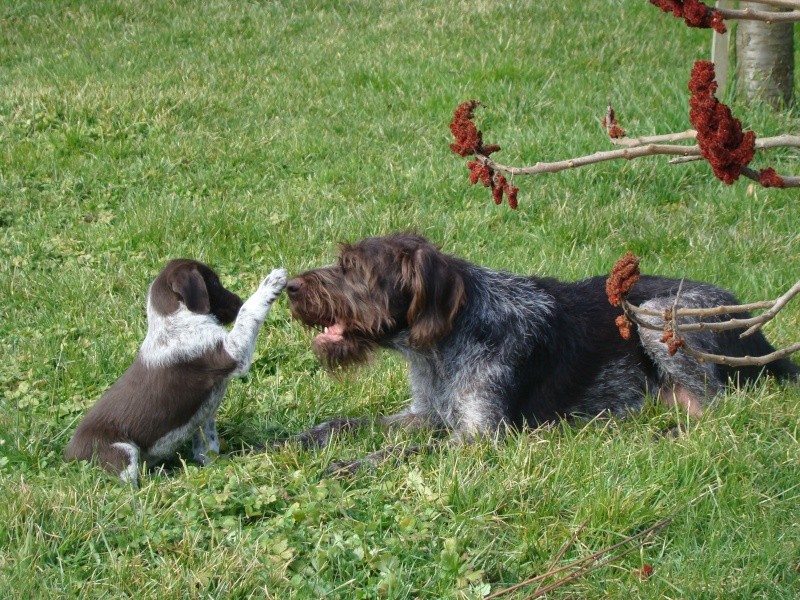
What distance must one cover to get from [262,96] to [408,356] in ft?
20.3

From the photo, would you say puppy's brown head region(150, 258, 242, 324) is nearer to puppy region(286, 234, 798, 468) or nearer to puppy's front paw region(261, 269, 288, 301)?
puppy's front paw region(261, 269, 288, 301)

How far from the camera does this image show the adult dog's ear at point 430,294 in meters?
5.12

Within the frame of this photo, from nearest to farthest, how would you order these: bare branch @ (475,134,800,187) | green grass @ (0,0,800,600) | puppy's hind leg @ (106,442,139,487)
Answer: bare branch @ (475,134,800,187)
green grass @ (0,0,800,600)
puppy's hind leg @ (106,442,139,487)

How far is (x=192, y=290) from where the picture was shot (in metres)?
5.25

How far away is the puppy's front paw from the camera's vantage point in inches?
207

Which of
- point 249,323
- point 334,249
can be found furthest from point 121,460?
point 334,249

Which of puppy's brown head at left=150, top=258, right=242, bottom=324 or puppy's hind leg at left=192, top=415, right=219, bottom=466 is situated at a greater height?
puppy's brown head at left=150, top=258, right=242, bottom=324

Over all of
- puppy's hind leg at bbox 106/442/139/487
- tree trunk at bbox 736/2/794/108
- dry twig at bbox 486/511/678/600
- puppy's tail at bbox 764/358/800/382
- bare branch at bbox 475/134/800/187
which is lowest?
puppy's tail at bbox 764/358/800/382

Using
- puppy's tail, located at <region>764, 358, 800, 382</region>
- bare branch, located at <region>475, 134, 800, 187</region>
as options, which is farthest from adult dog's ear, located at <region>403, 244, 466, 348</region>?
bare branch, located at <region>475, 134, 800, 187</region>

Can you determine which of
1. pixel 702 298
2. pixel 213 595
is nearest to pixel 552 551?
pixel 213 595

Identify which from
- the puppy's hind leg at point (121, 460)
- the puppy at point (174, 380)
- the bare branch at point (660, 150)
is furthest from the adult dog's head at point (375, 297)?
the bare branch at point (660, 150)

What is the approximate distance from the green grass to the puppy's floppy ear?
0.73m

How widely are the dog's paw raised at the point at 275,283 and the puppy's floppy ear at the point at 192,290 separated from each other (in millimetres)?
318

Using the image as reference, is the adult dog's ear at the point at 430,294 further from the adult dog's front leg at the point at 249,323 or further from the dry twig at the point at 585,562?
the dry twig at the point at 585,562
